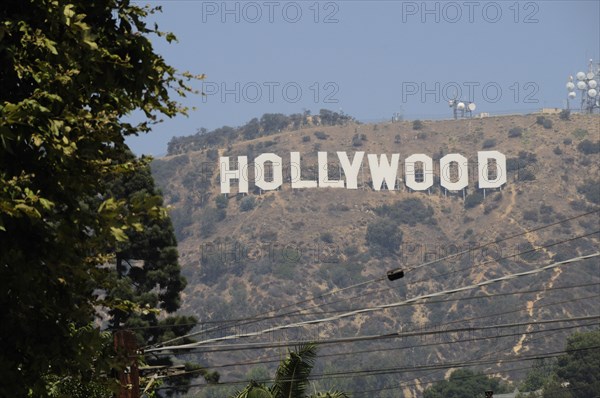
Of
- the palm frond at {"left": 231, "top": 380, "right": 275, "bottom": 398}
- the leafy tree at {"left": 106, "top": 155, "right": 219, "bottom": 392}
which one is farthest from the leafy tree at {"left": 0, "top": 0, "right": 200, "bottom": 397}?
the leafy tree at {"left": 106, "top": 155, "right": 219, "bottom": 392}

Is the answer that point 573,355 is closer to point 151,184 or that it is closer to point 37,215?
point 151,184

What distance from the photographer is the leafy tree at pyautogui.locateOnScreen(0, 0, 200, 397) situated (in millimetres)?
14766

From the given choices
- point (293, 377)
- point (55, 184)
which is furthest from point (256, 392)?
point (55, 184)

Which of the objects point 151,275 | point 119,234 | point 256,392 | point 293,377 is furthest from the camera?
point 151,275

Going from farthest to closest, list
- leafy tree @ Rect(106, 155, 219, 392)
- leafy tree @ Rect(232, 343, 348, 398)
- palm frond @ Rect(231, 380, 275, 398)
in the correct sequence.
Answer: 1. leafy tree @ Rect(106, 155, 219, 392)
2. leafy tree @ Rect(232, 343, 348, 398)
3. palm frond @ Rect(231, 380, 275, 398)

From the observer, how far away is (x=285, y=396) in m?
35.9

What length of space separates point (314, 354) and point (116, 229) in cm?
2136

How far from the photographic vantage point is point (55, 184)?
50.9 ft

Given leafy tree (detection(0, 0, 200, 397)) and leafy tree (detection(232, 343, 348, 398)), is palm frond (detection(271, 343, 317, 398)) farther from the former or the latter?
leafy tree (detection(0, 0, 200, 397))

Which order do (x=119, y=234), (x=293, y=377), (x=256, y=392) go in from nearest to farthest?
(x=119, y=234)
(x=256, y=392)
(x=293, y=377)

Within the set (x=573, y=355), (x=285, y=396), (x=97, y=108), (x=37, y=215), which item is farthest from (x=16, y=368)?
(x=573, y=355)

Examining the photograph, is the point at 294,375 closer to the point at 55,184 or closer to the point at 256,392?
the point at 256,392

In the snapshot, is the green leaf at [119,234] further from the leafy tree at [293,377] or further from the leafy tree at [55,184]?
the leafy tree at [293,377]

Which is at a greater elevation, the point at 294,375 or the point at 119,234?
the point at 119,234
